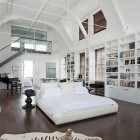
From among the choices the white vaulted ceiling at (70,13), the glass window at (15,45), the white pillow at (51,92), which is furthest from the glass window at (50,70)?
the white pillow at (51,92)

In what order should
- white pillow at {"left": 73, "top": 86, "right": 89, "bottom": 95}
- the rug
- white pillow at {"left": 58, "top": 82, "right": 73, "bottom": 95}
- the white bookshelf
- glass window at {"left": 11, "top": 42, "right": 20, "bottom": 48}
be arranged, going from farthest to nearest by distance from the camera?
glass window at {"left": 11, "top": 42, "right": 20, "bottom": 48} → the white bookshelf → white pillow at {"left": 73, "top": 86, "right": 89, "bottom": 95} → white pillow at {"left": 58, "top": 82, "right": 73, "bottom": 95} → the rug

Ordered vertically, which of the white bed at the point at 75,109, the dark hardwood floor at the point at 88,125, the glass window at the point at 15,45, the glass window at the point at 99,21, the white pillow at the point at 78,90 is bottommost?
the dark hardwood floor at the point at 88,125

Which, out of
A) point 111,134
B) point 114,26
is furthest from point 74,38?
point 111,134

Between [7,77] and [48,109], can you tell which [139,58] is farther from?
[7,77]

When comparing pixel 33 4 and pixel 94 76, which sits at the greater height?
pixel 33 4

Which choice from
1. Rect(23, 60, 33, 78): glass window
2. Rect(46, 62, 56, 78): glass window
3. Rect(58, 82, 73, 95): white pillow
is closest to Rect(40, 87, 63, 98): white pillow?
Rect(58, 82, 73, 95): white pillow

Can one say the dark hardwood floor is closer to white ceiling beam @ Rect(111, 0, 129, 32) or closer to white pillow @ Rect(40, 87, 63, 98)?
white pillow @ Rect(40, 87, 63, 98)

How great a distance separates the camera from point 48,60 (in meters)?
11.4

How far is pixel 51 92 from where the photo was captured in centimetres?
438

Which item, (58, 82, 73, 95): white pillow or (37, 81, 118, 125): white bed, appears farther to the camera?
(58, 82, 73, 95): white pillow

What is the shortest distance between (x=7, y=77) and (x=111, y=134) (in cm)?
772

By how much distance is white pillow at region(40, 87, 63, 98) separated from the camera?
14.2ft

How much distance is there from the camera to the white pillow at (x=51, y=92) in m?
4.32

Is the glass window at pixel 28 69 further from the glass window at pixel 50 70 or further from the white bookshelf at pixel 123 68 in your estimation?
the white bookshelf at pixel 123 68
